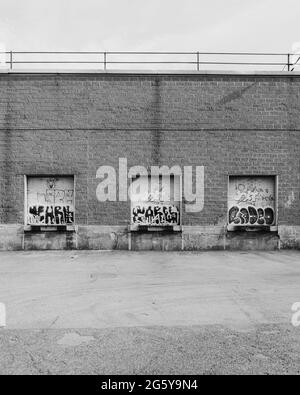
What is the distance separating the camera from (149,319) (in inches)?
207

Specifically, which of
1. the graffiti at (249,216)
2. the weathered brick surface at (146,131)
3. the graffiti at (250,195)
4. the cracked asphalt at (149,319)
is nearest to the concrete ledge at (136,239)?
the weathered brick surface at (146,131)

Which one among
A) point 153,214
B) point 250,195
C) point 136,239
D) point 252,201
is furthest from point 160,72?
point 136,239

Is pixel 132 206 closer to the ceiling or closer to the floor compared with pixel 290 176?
closer to the floor

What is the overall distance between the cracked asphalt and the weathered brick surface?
11.4 feet

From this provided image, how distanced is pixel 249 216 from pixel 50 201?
7061 mm

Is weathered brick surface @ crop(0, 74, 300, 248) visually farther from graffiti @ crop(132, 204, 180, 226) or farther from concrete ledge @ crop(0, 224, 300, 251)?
graffiti @ crop(132, 204, 180, 226)

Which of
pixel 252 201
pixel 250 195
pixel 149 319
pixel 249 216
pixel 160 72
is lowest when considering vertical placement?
pixel 149 319

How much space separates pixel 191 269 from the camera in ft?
30.6

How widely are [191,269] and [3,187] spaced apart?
7.39m

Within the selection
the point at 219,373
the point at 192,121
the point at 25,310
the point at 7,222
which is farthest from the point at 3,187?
the point at 219,373

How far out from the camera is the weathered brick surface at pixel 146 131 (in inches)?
501

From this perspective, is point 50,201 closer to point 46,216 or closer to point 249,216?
point 46,216

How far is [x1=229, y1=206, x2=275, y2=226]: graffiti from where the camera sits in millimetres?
12898
